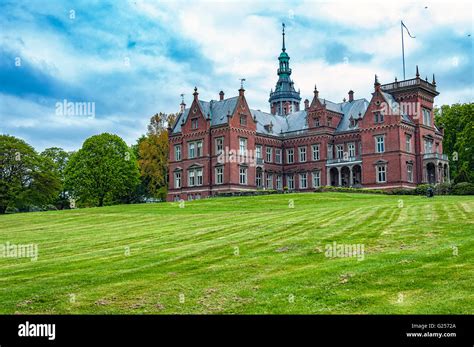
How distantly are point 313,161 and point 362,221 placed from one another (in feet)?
165

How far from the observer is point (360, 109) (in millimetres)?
75688

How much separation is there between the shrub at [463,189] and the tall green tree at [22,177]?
1961 inches

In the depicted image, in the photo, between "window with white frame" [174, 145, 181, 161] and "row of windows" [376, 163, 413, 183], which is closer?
"row of windows" [376, 163, 413, 183]

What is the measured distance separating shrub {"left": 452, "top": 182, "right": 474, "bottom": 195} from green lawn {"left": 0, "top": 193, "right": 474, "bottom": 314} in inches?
1267

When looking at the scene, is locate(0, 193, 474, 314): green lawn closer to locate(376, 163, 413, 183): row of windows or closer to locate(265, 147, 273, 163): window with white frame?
locate(376, 163, 413, 183): row of windows

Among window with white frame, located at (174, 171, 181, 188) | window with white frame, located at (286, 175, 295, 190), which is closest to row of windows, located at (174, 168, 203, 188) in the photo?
window with white frame, located at (174, 171, 181, 188)

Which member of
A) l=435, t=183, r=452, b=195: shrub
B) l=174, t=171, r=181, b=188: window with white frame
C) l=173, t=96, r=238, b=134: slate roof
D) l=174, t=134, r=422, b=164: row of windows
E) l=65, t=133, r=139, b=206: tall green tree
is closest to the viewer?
l=435, t=183, r=452, b=195: shrub

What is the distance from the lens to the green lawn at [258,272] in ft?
44.1

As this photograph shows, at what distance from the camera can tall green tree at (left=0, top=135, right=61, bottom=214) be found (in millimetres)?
71750

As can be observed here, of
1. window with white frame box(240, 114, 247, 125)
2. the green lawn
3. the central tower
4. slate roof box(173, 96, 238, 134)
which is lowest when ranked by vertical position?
the green lawn
